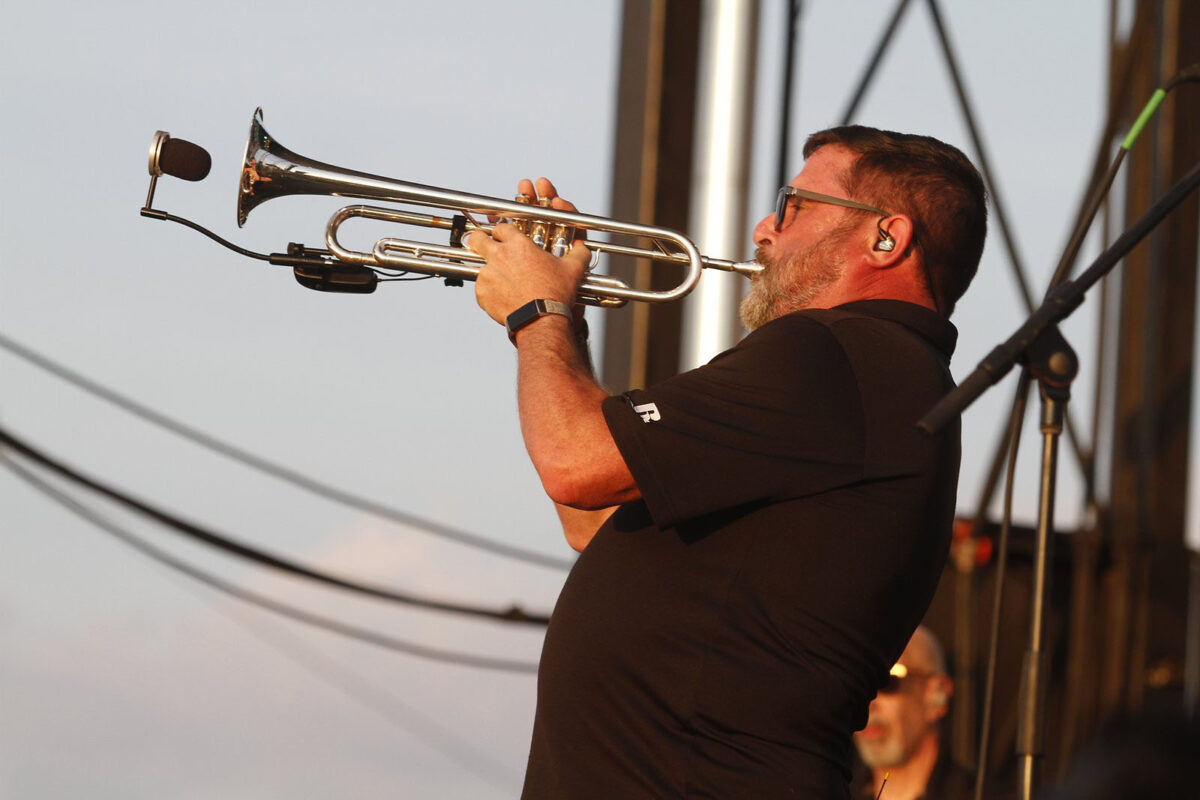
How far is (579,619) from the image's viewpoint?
2.45m

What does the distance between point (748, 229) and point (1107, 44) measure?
213cm

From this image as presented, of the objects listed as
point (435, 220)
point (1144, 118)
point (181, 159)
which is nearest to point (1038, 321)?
point (1144, 118)

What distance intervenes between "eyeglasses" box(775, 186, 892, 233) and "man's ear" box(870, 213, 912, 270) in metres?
0.02

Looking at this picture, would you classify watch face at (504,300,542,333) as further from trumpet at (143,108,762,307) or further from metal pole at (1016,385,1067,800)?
metal pole at (1016,385,1067,800)

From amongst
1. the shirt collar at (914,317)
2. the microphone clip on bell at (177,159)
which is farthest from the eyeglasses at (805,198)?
the microphone clip on bell at (177,159)

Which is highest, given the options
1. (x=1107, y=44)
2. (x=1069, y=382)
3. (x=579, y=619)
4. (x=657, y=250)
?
(x=1107, y=44)

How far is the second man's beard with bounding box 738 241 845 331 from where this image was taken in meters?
2.84

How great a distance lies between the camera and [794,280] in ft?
9.41

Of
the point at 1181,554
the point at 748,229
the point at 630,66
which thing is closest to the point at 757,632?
the point at 748,229

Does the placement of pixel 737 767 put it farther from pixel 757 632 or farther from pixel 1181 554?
pixel 1181 554

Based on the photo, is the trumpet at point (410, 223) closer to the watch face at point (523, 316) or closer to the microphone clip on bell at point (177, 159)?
the microphone clip on bell at point (177, 159)

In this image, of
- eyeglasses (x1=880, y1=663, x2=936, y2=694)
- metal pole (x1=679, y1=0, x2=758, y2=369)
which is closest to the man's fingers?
metal pole (x1=679, y1=0, x2=758, y2=369)

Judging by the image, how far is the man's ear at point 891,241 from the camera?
2826 millimetres

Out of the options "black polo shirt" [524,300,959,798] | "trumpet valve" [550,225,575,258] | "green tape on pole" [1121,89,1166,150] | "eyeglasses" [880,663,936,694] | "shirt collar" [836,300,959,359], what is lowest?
"eyeglasses" [880,663,936,694]
